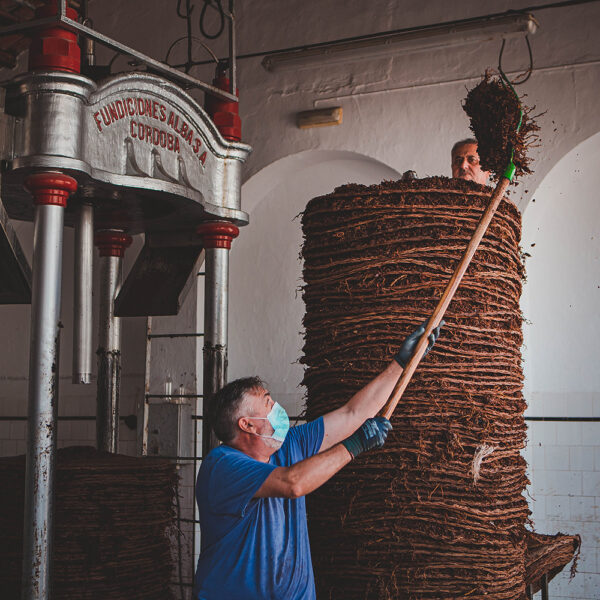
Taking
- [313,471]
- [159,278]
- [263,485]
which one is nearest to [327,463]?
[313,471]

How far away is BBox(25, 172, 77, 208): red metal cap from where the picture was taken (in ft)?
11.0

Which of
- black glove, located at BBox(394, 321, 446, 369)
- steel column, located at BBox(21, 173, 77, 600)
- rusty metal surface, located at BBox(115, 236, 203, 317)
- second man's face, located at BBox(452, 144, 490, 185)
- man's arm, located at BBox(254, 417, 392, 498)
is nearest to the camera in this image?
man's arm, located at BBox(254, 417, 392, 498)

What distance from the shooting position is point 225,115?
438cm

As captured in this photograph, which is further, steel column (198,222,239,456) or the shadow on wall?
the shadow on wall

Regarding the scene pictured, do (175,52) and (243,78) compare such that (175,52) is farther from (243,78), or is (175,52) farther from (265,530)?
(265,530)

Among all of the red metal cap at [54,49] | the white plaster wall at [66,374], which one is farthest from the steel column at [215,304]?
the white plaster wall at [66,374]

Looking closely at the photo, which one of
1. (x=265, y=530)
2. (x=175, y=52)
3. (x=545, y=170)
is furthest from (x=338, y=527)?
(x=175, y=52)

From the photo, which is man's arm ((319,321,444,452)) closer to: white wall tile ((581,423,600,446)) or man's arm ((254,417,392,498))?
man's arm ((254,417,392,498))

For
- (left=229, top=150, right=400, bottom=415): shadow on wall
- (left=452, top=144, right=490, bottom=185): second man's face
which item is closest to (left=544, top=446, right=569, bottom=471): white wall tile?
(left=229, top=150, right=400, bottom=415): shadow on wall

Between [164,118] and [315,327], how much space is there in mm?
1528

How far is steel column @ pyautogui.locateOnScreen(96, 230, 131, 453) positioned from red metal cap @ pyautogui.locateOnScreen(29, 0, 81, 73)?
1.64 meters

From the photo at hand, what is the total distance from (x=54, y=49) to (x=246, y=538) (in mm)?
2132

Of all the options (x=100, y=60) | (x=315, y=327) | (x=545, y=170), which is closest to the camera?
(x=315, y=327)

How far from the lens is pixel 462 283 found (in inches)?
111
